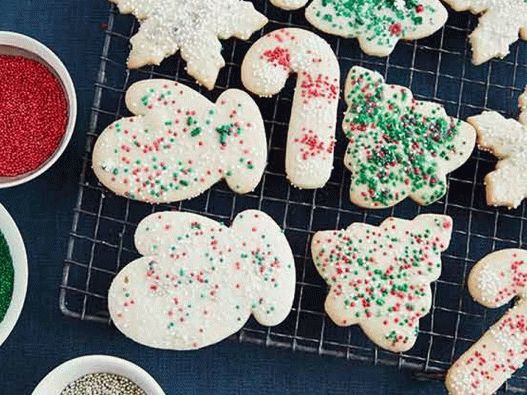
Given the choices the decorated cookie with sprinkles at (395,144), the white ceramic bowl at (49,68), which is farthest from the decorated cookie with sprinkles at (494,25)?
the white ceramic bowl at (49,68)

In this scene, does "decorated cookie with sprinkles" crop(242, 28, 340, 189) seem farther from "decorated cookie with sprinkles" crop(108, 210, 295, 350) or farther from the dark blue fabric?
the dark blue fabric

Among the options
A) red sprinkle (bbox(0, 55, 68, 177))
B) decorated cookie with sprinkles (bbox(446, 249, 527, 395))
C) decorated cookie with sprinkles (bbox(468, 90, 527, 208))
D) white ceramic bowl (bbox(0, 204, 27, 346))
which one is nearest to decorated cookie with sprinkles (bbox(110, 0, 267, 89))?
red sprinkle (bbox(0, 55, 68, 177))

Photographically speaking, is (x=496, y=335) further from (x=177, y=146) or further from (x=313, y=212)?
(x=177, y=146)

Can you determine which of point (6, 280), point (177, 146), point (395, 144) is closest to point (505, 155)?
point (395, 144)

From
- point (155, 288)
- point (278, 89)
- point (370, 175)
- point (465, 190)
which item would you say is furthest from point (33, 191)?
point (465, 190)

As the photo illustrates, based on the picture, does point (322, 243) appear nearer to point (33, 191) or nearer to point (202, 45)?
point (202, 45)

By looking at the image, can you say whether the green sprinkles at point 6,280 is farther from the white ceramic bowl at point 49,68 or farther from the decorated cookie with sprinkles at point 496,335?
the decorated cookie with sprinkles at point 496,335
